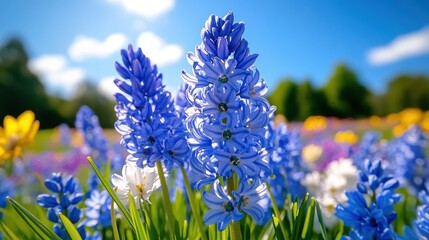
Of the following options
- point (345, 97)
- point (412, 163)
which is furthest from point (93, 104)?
point (412, 163)

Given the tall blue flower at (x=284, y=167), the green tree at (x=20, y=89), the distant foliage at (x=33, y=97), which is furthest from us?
the distant foliage at (x=33, y=97)

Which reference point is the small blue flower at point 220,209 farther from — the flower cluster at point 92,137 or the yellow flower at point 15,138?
the flower cluster at point 92,137

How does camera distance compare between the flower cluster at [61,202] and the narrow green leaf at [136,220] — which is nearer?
the narrow green leaf at [136,220]

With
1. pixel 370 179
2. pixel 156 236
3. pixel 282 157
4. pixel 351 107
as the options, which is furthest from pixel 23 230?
pixel 351 107

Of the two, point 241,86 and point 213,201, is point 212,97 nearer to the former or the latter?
point 241,86

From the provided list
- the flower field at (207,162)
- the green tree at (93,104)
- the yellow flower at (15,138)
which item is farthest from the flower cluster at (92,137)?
the green tree at (93,104)

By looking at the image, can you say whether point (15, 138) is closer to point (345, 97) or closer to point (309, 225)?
point (309, 225)
